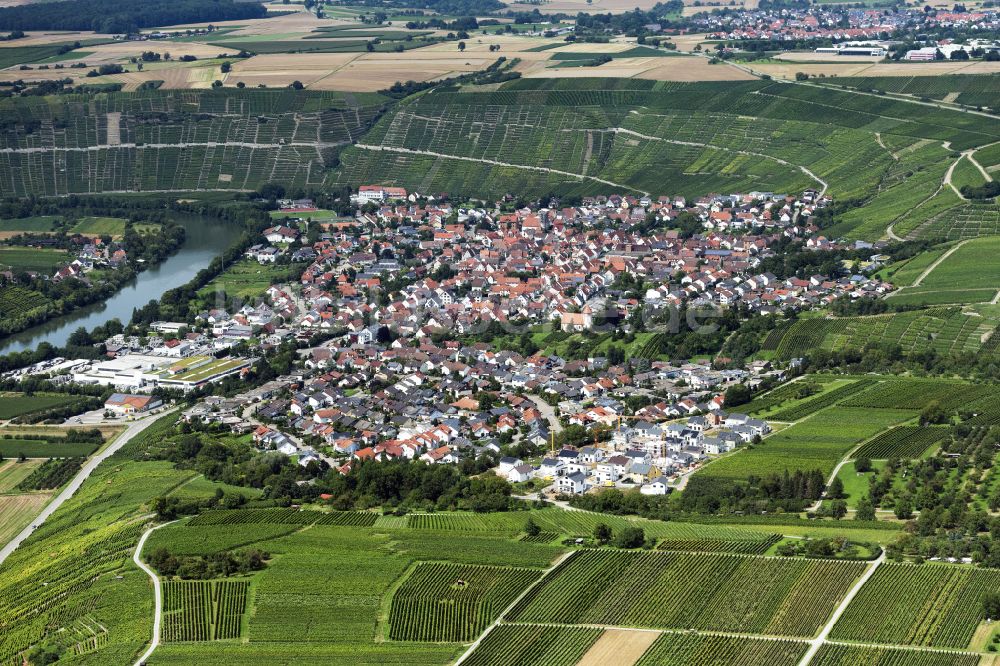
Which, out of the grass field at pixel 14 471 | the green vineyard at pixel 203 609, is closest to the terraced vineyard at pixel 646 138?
the grass field at pixel 14 471

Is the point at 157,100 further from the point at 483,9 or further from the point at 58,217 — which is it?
the point at 483,9

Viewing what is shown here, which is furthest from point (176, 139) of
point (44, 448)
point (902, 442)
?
point (902, 442)

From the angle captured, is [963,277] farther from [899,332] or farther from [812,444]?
[812,444]

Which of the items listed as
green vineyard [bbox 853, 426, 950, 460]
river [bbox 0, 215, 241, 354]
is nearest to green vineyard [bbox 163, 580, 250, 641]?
green vineyard [bbox 853, 426, 950, 460]

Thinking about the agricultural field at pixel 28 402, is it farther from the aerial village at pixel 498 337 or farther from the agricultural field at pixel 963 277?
the agricultural field at pixel 963 277

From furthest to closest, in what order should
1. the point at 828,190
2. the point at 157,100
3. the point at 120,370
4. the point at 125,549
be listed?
the point at 157,100, the point at 828,190, the point at 120,370, the point at 125,549

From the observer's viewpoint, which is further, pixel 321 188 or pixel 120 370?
pixel 321 188

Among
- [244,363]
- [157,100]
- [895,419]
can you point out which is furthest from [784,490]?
[157,100]
